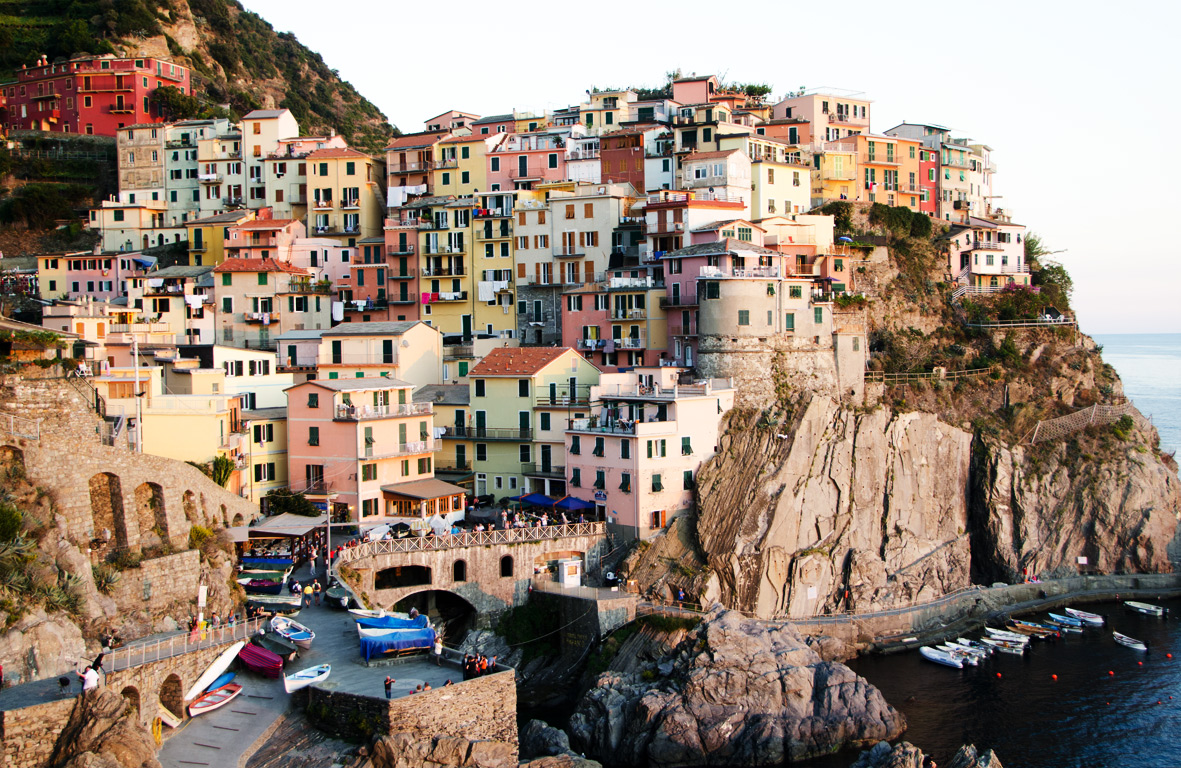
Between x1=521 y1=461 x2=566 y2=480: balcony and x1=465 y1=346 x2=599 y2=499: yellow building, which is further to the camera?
x1=465 y1=346 x2=599 y2=499: yellow building

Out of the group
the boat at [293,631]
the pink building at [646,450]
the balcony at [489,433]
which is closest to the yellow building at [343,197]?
the balcony at [489,433]

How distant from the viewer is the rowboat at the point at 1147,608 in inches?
2557

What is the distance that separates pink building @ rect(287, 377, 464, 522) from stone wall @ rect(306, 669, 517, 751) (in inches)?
786

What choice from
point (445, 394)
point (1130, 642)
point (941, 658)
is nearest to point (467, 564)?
point (445, 394)

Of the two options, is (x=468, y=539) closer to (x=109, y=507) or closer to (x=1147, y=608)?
(x=109, y=507)

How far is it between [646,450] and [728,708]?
14.9 m

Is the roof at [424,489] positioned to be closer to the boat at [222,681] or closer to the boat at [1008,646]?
the boat at [222,681]

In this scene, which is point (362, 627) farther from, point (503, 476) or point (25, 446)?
point (503, 476)

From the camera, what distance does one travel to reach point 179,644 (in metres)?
37.2

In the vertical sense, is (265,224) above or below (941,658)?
above

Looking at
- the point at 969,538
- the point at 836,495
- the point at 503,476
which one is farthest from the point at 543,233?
the point at 969,538

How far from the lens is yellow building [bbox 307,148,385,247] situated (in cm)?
8494

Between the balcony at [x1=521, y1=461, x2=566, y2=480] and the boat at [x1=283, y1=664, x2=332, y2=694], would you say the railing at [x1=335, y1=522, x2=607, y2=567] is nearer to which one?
the balcony at [x1=521, y1=461, x2=566, y2=480]

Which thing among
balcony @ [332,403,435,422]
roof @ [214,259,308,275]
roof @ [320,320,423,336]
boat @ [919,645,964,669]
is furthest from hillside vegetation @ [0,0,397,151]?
boat @ [919,645,964,669]
